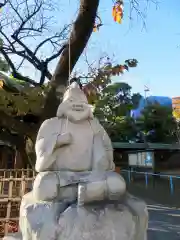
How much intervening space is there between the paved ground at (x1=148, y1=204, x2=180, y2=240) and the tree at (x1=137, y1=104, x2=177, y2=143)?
1137cm

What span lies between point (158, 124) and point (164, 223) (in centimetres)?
1401

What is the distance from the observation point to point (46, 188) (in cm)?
252

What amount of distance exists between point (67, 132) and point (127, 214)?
1.07 m

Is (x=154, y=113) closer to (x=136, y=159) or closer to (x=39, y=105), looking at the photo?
(x=136, y=159)

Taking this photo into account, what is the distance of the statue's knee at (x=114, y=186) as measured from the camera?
252cm

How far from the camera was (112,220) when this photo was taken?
7.97 ft

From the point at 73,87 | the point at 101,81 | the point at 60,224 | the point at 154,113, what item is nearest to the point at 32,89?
the point at 101,81

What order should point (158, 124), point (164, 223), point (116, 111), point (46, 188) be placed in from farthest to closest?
1. point (158, 124)
2. point (116, 111)
3. point (164, 223)
4. point (46, 188)

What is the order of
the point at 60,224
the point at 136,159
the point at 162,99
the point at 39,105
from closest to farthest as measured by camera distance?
the point at 60,224
the point at 39,105
the point at 136,159
the point at 162,99

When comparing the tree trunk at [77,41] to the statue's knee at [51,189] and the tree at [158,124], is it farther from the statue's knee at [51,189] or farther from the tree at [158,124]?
the tree at [158,124]

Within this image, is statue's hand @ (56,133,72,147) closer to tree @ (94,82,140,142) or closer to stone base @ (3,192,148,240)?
stone base @ (3,192,148,240)

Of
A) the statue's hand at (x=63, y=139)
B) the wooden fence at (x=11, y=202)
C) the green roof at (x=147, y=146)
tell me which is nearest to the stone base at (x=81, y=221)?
the statue's hand at (x=63, y=139)

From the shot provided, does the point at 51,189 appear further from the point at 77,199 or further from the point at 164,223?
the point at 164,223

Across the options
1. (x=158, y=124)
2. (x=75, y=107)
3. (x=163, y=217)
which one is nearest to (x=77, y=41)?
(x=75, y=107)
